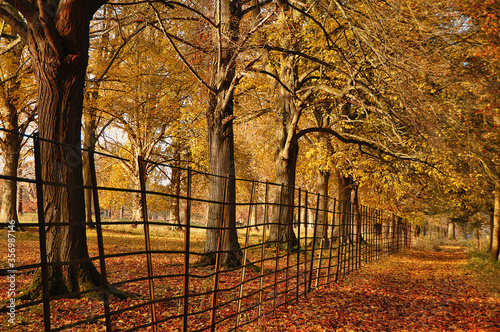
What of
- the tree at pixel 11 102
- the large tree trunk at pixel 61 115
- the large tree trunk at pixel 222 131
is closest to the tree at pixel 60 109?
the large tree trunk at pixel 61 115

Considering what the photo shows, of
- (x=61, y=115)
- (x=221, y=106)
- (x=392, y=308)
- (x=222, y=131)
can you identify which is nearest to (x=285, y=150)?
(x=222, y=131)

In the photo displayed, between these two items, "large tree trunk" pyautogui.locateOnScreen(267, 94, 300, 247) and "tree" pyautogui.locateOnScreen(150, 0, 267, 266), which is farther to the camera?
"large tree trunk" pyautogui.locateOnScreen(267, 94, 300, 247)

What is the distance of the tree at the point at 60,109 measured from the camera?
565cm

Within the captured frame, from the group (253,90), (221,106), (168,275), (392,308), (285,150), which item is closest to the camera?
(168,275)

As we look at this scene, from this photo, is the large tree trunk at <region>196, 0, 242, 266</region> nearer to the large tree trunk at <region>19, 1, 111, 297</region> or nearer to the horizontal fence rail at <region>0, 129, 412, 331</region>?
the horizontal fence rail at <region>0, 129, 412, 331</region>

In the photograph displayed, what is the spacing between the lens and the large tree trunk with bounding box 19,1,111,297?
223 inches

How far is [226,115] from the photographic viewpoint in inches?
398

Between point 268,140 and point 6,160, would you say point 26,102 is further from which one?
point 268,140

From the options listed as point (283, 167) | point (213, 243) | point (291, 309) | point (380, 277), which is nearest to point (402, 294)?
point (380, 277)

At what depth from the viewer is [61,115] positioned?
19.0 feet

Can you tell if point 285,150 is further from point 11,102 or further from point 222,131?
point 11,102

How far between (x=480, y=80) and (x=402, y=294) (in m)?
7.11

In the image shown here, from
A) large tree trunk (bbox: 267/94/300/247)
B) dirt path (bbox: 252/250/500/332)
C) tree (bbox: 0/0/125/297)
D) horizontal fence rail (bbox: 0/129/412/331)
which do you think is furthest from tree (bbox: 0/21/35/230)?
dirt path (bbox: 252/250/500/332)

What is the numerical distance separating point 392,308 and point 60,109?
261 inches
